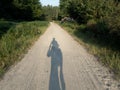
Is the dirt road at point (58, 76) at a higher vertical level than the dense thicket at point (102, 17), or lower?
lower

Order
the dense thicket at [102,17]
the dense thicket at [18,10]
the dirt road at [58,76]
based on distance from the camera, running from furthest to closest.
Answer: the dense thicket at [18,10] → the dense thicket at [102,17] → the dirt road at [58,76]

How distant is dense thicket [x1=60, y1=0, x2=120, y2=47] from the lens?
46.5ft

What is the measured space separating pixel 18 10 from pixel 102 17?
44570 millimetres

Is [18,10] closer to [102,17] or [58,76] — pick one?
[102,17]

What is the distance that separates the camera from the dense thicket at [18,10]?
Result: 62.3 m

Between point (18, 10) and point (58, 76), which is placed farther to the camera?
point (18, 10)

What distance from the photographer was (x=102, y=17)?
25.4m

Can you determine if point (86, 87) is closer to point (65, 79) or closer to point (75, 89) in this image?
point (75, 89)

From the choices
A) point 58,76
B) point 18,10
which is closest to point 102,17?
point 58,76

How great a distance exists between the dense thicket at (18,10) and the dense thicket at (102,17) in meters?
21.7

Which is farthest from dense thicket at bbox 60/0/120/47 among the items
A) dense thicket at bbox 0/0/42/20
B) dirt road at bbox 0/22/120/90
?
dense thicket at bbox 0/0/42/20

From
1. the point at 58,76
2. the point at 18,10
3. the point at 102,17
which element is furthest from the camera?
the point at 18,10

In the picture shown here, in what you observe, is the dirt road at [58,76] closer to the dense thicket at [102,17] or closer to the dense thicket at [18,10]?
the dense thicket at [102,17]

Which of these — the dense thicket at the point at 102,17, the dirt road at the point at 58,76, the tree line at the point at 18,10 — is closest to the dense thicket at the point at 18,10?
the tree line at the point at 18,10
